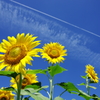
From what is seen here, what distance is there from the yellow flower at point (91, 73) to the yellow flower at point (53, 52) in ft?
5.18

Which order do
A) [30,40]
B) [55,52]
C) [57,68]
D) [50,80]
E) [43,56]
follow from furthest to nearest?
[55,52] < [43,56] < [50,80] < [57,68] < [30,40]

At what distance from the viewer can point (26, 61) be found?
309 cm

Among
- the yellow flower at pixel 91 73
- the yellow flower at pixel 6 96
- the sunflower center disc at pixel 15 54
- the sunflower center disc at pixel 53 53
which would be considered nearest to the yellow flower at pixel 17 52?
the sunflower center disc at pixel 15 54

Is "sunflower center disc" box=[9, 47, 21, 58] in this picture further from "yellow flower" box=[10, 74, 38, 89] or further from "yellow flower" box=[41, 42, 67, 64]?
"yellow flower" box=[41, 42, 67, 64]

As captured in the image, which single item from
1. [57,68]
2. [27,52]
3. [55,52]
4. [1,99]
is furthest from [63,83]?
[55,52]

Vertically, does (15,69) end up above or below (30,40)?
below

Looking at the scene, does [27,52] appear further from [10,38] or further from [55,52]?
[55,52]

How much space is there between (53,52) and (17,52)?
3.40 metres

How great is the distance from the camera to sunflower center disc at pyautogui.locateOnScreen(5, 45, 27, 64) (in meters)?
3.38

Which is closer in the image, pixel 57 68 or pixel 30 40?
pixel 30 40

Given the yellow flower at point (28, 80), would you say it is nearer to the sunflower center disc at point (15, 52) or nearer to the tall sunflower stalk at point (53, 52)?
the tall sunflower stalk at point (53, 52)

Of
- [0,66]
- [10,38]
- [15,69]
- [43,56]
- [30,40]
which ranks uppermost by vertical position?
A: [43,56]

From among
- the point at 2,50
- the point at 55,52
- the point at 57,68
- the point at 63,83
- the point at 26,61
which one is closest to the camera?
the point at 26,61

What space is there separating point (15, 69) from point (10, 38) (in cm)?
78
